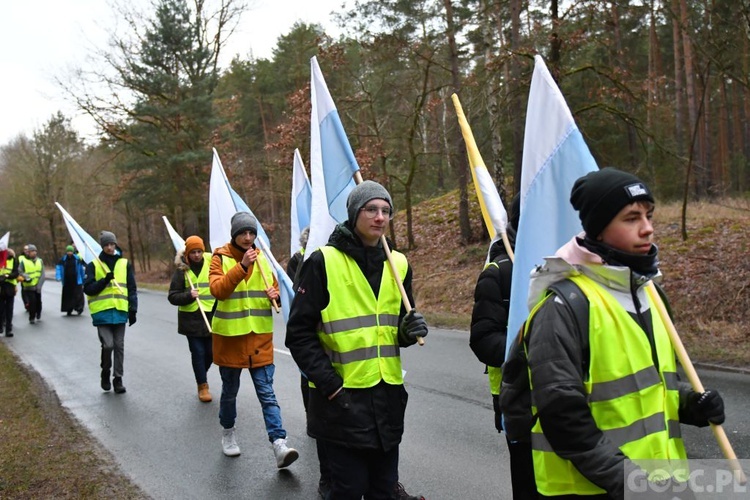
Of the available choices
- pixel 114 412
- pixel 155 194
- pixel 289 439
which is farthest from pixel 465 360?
pixel 155 194

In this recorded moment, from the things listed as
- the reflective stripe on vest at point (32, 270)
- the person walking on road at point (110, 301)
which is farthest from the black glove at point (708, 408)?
the reflective stripe on vest at point (32, 270)

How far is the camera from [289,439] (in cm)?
607

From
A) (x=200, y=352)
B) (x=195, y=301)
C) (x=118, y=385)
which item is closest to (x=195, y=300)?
(x=195, y=301)

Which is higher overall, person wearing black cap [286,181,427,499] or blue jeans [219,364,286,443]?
person wearing black cap [286,181,427,499]

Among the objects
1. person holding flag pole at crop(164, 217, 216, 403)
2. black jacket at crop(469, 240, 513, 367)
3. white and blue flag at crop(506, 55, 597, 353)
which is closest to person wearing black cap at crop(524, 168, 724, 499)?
white and blue flag at crop(506, 55, 597, 353)

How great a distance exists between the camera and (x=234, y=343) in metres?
5.48

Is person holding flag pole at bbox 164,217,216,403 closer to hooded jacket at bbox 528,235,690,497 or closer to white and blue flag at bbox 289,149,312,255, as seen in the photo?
white and blue flag at bbox 289,149,312,255

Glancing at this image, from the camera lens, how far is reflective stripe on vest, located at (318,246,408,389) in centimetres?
333

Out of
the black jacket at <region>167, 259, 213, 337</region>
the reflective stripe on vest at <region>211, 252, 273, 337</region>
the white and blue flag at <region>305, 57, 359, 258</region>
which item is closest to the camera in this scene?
the white and blue flag at <region>305, 57, 359, 258</region>

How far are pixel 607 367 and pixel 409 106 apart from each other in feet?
76.3

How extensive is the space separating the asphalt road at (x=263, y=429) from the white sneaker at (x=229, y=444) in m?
0.07

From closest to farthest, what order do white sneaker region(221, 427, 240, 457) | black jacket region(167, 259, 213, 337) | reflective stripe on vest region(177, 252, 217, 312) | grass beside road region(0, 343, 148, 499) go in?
grass beside road region(0, 343, 148, 499)
white sneaker region(221, 427, 240, 457)
black jacket region(167, 259, 213, 337)
reflective stripe on vest region(177, 252, 217, 312)

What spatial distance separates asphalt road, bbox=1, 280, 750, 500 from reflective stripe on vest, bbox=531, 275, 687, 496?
260 cm

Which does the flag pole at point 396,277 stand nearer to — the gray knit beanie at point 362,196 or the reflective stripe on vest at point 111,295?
the gray knit beanie at point 362,196
